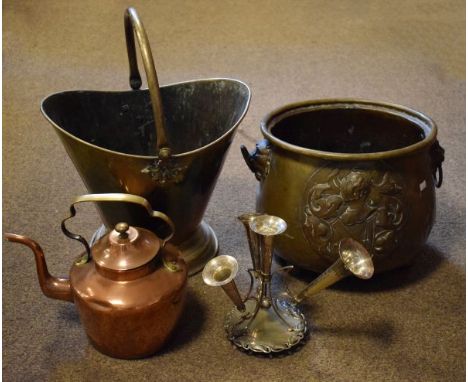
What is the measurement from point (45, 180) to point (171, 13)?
175cm

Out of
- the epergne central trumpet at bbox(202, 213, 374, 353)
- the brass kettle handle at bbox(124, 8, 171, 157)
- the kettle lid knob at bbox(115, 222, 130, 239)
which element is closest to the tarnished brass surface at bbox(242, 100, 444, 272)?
the epergne central trumpet at bbox(202, 213, 374, 353)

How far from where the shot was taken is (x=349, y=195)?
44.9 inches

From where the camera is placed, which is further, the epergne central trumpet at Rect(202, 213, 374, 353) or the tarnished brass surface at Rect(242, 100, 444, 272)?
the tarnished brass surface at Rect(242, 100, 444, 272)

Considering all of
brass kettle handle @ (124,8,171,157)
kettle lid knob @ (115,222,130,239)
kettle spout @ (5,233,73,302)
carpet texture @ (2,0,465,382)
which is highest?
brass kettle handle @ (124,8,171,157)

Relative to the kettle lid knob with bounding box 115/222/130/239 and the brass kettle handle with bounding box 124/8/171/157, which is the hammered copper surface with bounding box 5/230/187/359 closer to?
the kettle lid knob with bounding box 115/222/130/239

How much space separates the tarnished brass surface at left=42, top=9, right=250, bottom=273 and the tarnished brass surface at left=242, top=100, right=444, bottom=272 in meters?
0.13

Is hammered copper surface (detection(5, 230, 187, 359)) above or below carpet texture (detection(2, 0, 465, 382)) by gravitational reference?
above

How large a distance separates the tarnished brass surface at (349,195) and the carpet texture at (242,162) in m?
0.14

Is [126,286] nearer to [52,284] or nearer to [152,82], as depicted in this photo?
[52,284]

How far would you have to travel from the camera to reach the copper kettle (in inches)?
40.0

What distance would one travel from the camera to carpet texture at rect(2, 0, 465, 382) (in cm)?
113

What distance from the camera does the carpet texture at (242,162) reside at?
113 cm

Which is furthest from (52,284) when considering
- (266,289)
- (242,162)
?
(242,162)

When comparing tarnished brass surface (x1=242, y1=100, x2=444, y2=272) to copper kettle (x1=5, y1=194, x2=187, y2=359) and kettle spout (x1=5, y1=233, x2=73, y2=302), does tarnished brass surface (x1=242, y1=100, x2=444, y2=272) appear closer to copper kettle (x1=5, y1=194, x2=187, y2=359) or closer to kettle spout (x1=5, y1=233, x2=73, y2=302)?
copper kettle (x1=5, y1=194, x2=187, y2=359)
